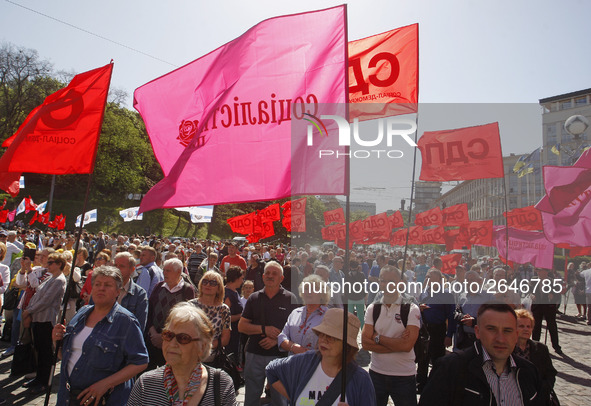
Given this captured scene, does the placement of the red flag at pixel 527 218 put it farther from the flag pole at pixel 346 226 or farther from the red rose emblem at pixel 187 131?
the red rose emblem at pixel 187 131

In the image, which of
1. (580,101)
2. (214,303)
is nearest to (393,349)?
(214,303)

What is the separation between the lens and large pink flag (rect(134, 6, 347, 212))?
13.5 ft

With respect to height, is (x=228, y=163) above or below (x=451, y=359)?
above

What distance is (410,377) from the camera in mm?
4195

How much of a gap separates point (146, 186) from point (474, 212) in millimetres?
68434

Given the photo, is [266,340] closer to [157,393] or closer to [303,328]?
[303,328]

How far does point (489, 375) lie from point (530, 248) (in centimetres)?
1130

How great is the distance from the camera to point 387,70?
5.87 meters

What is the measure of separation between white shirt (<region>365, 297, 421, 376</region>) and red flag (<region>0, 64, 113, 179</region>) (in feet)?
12.8

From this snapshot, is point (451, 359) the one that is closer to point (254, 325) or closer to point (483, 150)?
point (254, 325)

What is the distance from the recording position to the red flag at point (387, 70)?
5824 mm

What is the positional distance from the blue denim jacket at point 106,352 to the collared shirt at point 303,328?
141 cm

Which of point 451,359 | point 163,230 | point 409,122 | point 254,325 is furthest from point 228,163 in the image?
point 163,230

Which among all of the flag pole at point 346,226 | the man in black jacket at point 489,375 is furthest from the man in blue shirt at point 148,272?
the man in black jacket at point 489,375
